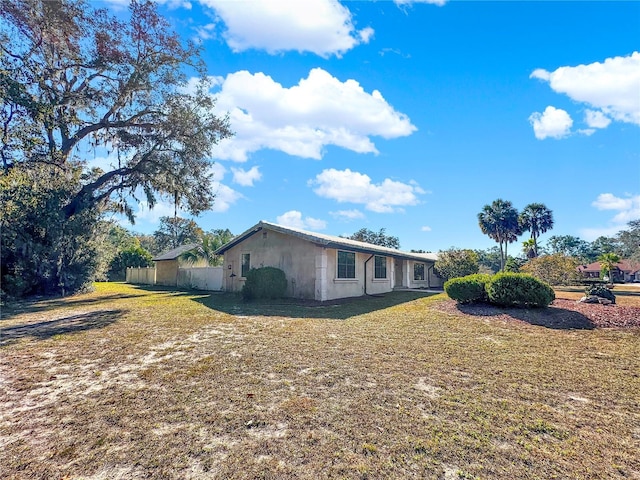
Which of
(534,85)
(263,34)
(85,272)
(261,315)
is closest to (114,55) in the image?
(263,34)

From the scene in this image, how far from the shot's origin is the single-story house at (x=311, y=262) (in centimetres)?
1421

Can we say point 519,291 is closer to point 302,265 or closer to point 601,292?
point 601,292

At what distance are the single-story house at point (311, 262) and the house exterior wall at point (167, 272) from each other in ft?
32.6

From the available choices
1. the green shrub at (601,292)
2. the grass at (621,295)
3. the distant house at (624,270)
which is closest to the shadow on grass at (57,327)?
the green shrub at (601,292)

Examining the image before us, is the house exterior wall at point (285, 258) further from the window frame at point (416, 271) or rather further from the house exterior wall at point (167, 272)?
the window frame at point (416, 271)

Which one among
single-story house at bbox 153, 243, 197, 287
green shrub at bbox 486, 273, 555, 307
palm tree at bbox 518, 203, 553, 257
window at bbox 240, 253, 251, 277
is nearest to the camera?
green shrub at bbox 486, 273, 555, 307

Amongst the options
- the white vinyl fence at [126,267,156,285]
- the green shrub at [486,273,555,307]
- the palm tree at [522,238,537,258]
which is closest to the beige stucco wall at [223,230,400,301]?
the green shrub at [486,273,555,307]

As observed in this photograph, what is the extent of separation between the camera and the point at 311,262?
47.3 feet

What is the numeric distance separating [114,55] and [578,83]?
62.7 feet

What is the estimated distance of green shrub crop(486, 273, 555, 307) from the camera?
9.16 meters

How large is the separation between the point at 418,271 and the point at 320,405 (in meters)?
22.2

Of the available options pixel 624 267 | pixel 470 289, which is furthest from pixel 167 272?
pixel 624 267

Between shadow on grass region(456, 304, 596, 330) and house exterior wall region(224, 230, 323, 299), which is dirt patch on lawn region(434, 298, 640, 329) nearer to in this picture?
shadow on grass region(456, 304, 596, 330)

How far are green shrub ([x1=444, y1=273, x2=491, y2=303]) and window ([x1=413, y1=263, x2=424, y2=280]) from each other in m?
13.5
